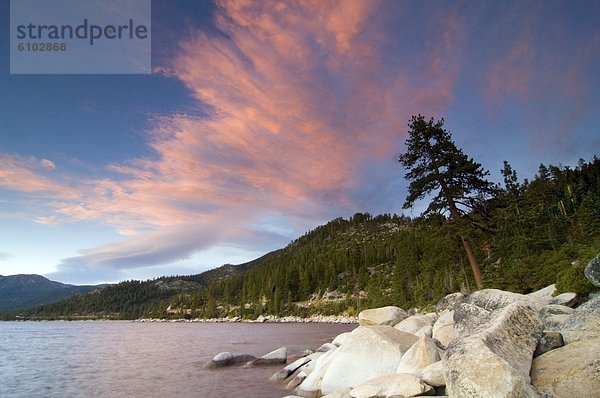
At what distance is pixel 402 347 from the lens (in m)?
13.2

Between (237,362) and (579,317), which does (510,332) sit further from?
(237,362)

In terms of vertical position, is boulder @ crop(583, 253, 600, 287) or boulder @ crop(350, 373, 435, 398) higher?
boulder @ crop(583, 253, 600, 287)

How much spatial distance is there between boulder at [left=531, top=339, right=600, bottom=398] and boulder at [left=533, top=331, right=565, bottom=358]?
1.34 ft

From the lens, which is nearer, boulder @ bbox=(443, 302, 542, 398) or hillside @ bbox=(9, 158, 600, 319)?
boulder @ bbox=(443, 302, 542, 398)

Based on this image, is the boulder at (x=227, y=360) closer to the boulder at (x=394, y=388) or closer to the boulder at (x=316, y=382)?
the boulder at (x=316, y=382)

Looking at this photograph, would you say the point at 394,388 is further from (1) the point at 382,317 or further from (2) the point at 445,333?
(1) the point at 382,317

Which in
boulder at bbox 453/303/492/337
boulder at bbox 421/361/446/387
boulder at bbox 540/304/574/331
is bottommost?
boulder at bbox 421/361/446/387

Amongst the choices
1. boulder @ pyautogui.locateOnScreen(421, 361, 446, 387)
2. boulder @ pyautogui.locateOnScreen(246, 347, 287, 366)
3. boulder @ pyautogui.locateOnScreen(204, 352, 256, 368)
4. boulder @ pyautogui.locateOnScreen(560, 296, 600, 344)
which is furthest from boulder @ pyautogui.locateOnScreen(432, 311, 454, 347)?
boulder @ pyautogui.locateOnScreen(204, 352, 256, 368)

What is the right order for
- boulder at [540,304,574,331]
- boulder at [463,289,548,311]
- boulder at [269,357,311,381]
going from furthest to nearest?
boulder at [269,357,311,381]
boulder at [463,289,548,311]
boulder at [540,304,574,331]

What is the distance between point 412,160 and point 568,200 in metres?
97.7

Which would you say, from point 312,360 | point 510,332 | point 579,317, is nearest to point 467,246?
point 312,360

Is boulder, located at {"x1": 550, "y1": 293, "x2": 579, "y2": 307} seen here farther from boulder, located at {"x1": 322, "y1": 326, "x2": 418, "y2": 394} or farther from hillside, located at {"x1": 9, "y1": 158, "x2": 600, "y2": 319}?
boulder, located at {"x1": 322, "y1": 326, "x2": 418, "y2": 394}

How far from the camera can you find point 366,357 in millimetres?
13320

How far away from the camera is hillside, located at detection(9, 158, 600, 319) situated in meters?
29.6
